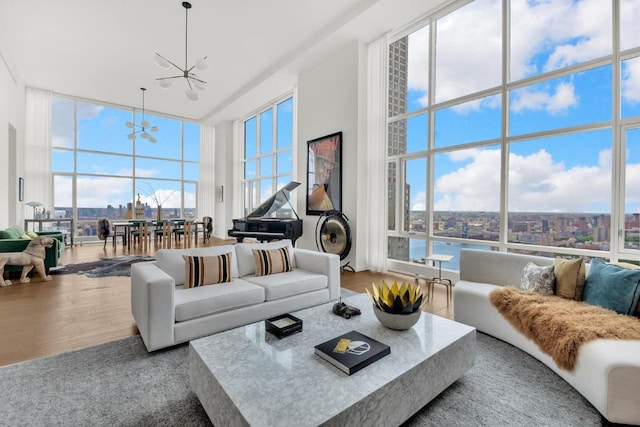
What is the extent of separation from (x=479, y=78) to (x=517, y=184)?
165 cm

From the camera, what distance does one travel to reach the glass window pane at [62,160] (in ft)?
26.6

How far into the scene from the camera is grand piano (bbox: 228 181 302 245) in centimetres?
573

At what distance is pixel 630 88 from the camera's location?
3.04 m

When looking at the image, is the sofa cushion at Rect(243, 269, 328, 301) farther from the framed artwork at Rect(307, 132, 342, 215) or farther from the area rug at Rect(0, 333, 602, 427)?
the framed artwork at Rect(307, 132, 342, 215)

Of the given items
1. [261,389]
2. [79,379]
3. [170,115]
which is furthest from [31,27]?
[261,389]

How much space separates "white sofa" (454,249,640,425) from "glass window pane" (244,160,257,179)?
7501mm

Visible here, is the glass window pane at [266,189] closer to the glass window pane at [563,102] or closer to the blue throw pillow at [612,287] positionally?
the glass window pane at [563,102]

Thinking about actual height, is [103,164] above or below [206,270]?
above

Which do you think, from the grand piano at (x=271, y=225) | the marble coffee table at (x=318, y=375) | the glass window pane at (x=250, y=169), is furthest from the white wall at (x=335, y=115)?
the marble coffee table at (x=318, y=375)

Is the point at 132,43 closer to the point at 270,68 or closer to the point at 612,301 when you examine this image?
the point at 270,68

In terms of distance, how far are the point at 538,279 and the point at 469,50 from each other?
3.55 m

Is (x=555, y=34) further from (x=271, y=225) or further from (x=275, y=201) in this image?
(x=271, y=225)

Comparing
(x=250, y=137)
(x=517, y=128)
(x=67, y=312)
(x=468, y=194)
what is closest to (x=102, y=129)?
(x=250, y=137)

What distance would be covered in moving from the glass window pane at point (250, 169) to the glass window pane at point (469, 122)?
5947 millimetres
